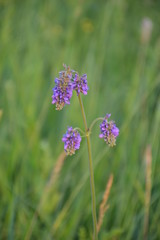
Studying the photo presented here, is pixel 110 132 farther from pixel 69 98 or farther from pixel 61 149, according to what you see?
pixel 61 149

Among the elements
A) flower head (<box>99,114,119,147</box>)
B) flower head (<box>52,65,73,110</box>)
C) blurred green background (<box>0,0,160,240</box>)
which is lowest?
flower head (<box>99,114,119,147</box>)

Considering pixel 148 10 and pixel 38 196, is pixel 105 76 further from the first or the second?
pixel 148 10

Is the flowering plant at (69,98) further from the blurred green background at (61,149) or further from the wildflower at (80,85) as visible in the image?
the blurred green background at (61,149)

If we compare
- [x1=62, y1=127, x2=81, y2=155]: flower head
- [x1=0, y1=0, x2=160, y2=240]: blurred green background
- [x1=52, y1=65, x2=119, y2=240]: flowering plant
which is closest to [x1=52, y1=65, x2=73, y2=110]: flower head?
[x1=52, y1=65, x2=119, y2=240]: flowering plant

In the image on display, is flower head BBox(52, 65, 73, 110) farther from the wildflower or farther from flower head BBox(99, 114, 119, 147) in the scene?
flower head BBox(99, 114, 119, 147)

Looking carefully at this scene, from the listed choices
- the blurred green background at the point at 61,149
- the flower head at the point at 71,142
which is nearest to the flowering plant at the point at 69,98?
the flower head at the point at 71,142

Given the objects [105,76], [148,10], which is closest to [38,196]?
[105,76]

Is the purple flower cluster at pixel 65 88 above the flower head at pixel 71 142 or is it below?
above

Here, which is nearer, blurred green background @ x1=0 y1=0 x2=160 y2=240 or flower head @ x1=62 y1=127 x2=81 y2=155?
flower head @ x1=62 y1=127 x2=81 y2=155
